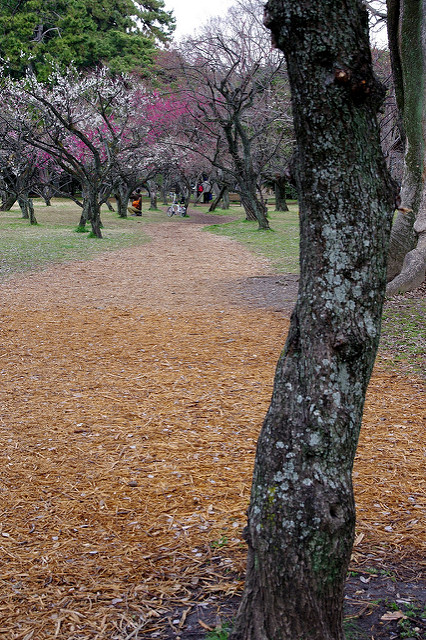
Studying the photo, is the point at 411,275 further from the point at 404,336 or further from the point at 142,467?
the point at 142,467

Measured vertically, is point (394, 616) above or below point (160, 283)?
below

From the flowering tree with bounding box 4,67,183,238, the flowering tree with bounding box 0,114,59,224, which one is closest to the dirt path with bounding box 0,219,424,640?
the flowering tree with bounding box 4,67,183,238

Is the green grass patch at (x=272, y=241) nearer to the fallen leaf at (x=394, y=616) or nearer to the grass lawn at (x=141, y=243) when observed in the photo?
the grass lawn at (x=141, y=243)

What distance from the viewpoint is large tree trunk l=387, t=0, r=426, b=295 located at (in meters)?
8.44

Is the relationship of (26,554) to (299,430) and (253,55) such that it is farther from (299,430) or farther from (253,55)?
(253,55)

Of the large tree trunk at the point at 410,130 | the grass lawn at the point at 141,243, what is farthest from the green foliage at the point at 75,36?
the large tree trunk at the point at 410,130

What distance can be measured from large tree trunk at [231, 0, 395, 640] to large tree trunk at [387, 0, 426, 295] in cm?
700

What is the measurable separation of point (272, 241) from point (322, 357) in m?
16.5

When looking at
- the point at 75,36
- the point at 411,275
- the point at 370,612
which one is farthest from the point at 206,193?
the point at 370,612

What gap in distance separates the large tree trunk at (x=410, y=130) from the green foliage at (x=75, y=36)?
28229 mm

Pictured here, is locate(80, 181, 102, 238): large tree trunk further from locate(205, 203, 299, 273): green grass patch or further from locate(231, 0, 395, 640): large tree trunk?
locate(231, 0, 395, 640): large tree trunk

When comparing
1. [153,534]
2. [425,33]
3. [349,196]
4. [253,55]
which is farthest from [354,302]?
[253,55]

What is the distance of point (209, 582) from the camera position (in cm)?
267

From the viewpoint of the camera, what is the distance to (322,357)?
203 cm
